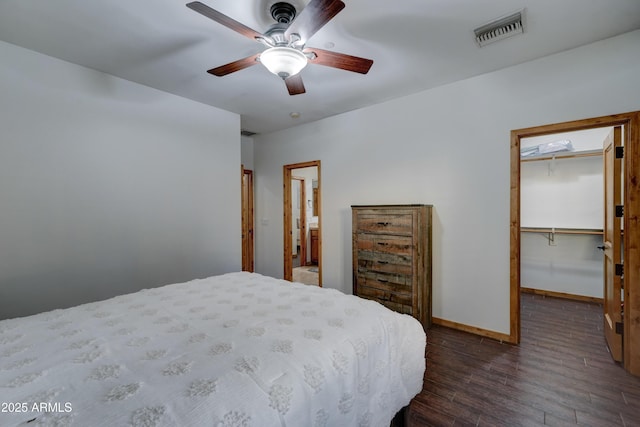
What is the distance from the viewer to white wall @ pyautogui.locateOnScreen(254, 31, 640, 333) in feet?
7.58

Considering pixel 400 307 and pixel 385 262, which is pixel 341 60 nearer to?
pixel 385 262

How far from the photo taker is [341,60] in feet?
6.11

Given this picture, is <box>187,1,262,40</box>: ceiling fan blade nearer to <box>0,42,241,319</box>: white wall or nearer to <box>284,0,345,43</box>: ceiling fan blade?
<box>284,0,345,43</box>: ceiling fan blade

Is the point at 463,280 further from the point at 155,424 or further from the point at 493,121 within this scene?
the point at 155,424

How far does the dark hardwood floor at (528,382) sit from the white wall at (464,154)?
16.3 inches

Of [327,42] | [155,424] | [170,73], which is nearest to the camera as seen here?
[155,424]

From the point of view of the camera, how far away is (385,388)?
140cm

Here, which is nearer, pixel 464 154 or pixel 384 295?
pixel 464 154

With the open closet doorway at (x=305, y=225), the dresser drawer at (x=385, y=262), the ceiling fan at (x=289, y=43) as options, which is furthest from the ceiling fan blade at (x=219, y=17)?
the open closet doorway at (x=305, y=225)

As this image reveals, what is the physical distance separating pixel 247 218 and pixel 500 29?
4094mm

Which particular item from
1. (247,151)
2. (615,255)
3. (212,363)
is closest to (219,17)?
(212,363)

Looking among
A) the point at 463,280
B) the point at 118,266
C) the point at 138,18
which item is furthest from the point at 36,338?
the point at 463,280

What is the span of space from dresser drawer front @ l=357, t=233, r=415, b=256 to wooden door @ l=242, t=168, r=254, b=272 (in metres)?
2.34

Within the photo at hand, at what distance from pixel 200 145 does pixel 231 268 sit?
1.63 m
